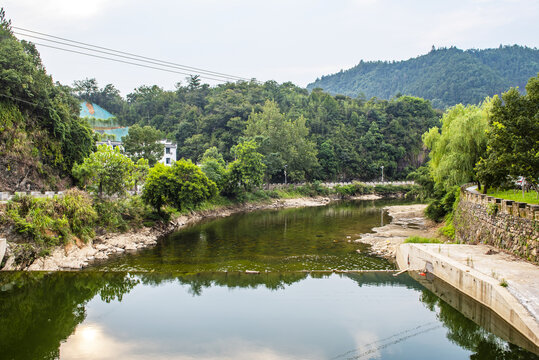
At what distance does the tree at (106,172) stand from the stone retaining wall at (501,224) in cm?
2566

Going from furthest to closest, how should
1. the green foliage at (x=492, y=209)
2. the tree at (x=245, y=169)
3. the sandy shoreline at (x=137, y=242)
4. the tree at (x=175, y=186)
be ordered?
the tree at (x=245, y=169), the tree at (x=175, y=186), the sandy shoreline at (x=137, y=242), the green foliage at (x=492, y=209)

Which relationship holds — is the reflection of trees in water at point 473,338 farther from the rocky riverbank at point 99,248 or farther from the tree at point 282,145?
the tree at point 282,145

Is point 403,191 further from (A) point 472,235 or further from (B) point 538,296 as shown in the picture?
(B) point 538,296

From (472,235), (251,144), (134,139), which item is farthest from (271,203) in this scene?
(472,235)

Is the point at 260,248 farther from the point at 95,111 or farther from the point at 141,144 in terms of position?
the point at 95,111

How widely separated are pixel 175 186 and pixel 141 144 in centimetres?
2263

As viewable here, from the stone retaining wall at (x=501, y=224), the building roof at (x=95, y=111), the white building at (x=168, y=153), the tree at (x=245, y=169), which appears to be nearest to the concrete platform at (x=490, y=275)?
the stone retaining wall at (x=501, y=224)

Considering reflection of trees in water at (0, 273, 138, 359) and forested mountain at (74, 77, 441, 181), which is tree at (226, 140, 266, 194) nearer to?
forested mountain at (74, 77, 441, 181)

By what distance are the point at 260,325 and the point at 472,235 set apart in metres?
15.6

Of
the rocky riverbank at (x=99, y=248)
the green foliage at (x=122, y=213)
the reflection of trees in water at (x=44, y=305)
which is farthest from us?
the green foliage at (x=122, y=213)

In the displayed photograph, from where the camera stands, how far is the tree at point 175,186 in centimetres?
3759

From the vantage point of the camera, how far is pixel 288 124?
7412cm

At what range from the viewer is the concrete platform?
543 inches

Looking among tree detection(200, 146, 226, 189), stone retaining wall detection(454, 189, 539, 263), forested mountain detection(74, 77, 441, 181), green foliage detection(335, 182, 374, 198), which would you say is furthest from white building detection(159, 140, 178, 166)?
stone retaining wall detection(454, 189, 539, 263)
